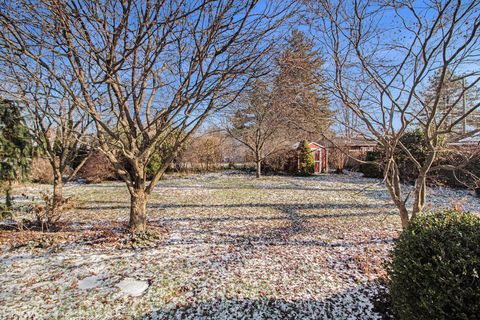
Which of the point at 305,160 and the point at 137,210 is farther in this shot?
the point at 305,160

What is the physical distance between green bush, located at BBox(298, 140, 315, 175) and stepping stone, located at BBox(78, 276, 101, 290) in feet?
39.6

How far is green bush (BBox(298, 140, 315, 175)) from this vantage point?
1338 centimetres

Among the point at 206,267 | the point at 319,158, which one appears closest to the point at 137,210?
the point at 206,267

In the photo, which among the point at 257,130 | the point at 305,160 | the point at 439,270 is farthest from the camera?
the point at 305,160

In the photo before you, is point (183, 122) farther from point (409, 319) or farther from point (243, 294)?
point (409, 319)

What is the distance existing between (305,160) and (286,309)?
38.6 ft

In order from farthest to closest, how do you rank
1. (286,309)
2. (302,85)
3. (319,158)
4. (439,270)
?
1. (319,158)
2. (302,85)
3. (286,309)
4. (439,270)

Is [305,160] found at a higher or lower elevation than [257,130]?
lower

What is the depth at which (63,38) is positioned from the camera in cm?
278

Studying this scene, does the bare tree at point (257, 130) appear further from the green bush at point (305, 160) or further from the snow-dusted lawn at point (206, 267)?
the snow-dusted lawn at point (206, 267)

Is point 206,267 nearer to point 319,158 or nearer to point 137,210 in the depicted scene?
point 137,210

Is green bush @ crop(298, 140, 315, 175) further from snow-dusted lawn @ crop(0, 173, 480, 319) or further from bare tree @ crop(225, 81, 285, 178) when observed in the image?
snow-dusted lawn @ crop(0, 173, 480, 319)

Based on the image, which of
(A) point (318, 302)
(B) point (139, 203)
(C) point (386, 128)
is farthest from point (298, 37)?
(B) point (139, 203)

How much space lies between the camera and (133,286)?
8.46 ft
